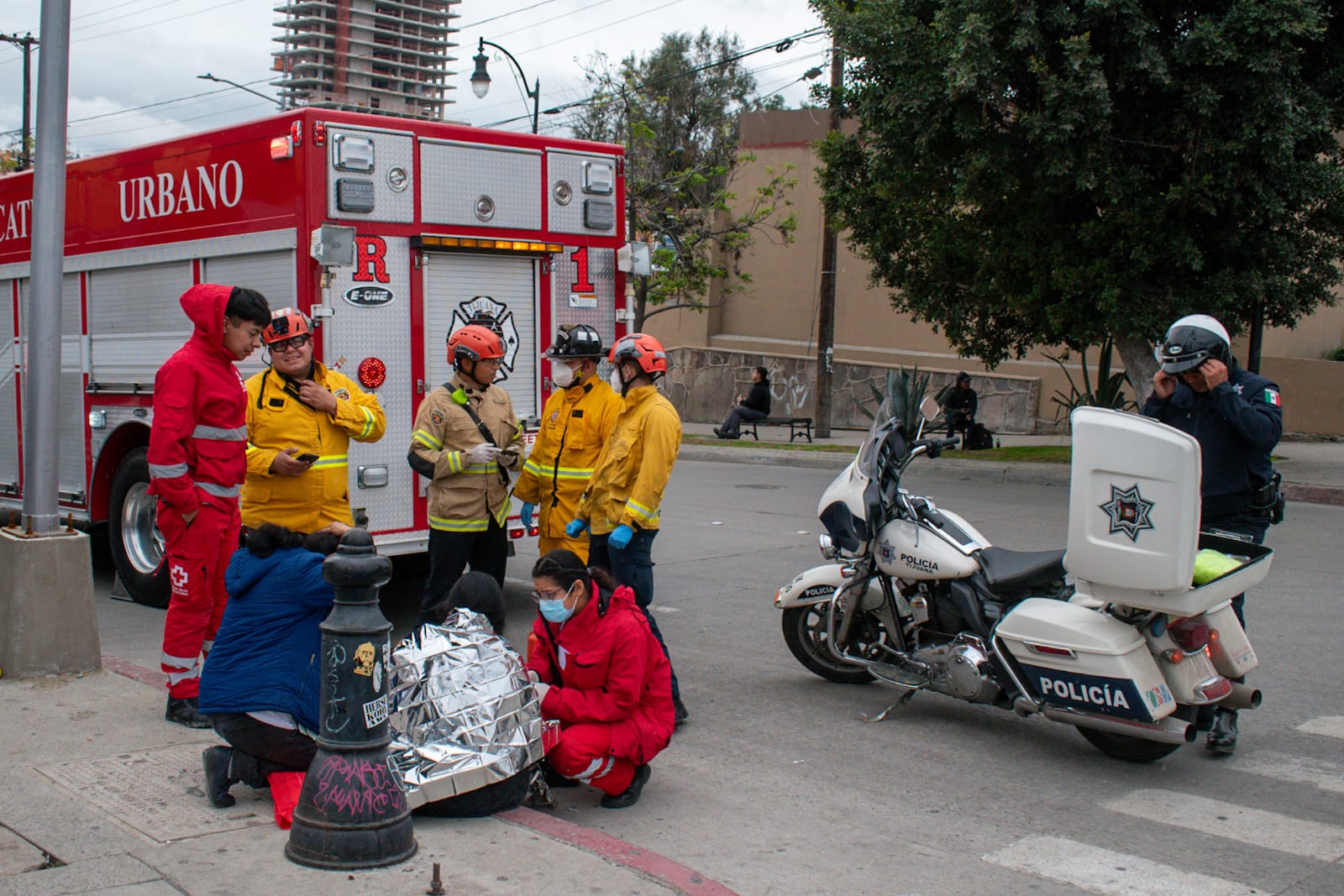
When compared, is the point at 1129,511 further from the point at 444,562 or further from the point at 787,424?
the point at 787,424

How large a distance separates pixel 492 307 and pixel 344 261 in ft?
3.95

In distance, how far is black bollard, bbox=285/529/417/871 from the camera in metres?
4.01

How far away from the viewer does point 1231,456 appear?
223 inches

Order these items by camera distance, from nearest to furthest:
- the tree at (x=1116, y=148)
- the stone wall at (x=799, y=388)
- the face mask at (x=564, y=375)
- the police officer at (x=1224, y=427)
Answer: the police officer at (x=1224, y=427) < the face mask at (x=564, y=375) < the tree at (x=1116, y=148) < the stone wall at (x=799, y=388)

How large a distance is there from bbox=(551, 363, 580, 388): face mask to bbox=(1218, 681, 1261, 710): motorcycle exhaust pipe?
3474 mm

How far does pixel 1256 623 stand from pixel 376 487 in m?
5.64

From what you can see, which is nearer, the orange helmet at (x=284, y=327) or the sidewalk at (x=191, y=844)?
the sidewalk at (x=191, y=844)

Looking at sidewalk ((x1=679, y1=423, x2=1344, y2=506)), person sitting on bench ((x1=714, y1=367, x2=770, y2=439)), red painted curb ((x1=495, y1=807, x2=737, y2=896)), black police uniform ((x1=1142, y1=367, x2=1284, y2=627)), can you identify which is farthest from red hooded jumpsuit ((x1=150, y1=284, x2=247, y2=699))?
person sitting on bench ((x1=714, y1=367, x2=770, y2=439))

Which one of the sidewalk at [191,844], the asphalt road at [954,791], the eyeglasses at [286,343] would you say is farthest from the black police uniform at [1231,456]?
the eyeglasses at [286,343]

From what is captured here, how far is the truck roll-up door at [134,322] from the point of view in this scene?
8.41m

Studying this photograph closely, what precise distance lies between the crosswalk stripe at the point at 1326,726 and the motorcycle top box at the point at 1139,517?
118cm

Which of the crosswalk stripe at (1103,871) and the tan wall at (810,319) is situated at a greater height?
the tan wall at (810,319)

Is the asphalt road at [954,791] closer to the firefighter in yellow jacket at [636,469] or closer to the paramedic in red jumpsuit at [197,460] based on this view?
the firefighter in yellow jacket at [636,469]

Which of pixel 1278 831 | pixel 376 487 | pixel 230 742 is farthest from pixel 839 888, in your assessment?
pixel 376 487
